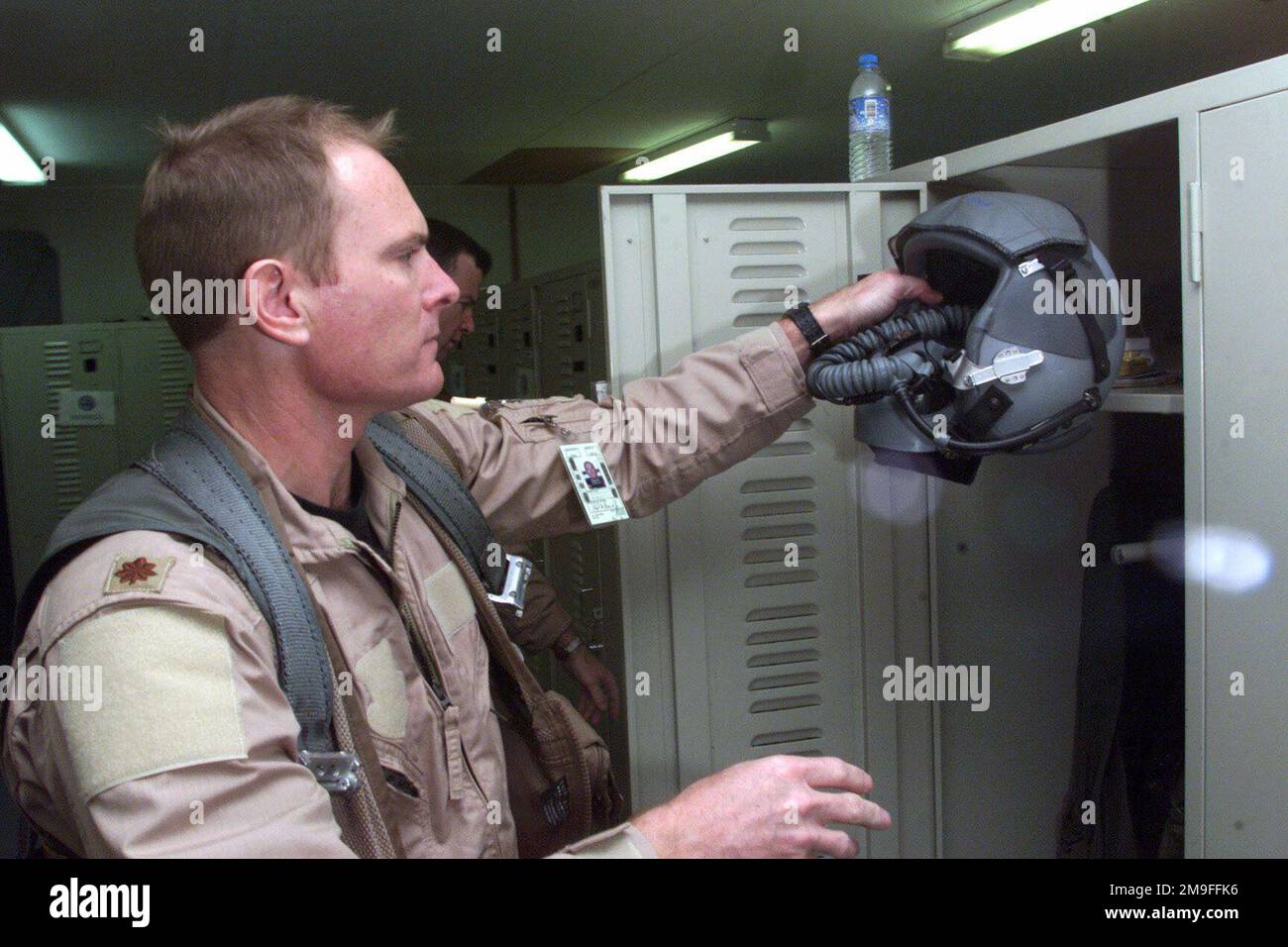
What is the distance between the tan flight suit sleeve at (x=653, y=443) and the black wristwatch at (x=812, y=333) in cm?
3

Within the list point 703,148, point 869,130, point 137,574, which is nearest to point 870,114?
point 869,130

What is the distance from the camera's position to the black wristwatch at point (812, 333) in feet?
5.24

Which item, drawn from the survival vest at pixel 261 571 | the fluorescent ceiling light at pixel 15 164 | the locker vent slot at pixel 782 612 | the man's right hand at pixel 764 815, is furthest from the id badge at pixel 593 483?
the fluorescent ceiling light at pixel 15 164

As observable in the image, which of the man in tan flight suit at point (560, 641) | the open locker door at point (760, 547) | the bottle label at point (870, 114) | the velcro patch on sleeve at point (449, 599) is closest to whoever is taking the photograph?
the velcro patch on sleeve at point (449, 599)

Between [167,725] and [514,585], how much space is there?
67 centimetres

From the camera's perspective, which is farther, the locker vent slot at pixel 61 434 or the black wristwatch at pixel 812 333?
the locker vent slot at pixel 61 434

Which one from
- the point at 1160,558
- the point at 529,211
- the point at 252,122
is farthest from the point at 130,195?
the point at 1160,558

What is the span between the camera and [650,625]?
1.74m

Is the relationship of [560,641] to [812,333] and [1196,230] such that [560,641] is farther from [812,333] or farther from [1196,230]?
[1196,230]

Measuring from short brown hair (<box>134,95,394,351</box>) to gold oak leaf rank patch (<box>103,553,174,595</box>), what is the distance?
390 mm

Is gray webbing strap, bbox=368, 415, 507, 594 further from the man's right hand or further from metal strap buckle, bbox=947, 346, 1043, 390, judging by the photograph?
metal strap buckle, bbox=947, 346, 1043, 390

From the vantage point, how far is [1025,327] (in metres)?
1.43

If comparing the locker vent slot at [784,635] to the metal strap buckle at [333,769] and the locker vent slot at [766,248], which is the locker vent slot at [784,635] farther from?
the metal strap buckle at [333,769]
